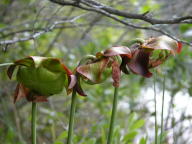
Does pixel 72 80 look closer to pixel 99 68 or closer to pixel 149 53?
pixel 99 68

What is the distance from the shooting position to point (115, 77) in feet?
2.23

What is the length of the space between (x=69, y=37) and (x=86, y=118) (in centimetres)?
87

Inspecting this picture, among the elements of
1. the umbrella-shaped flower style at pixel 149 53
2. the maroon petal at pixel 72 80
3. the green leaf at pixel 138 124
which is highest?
the umbrella-shaped flower style at pixel 149 53

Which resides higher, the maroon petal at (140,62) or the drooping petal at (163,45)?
the drooping petal at (163,45)

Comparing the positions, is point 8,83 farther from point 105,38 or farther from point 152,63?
point 152,63

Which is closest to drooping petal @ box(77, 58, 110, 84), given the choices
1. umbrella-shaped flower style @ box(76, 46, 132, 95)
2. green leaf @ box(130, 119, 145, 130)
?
umbrella-shaped flower style @ box(76, 46, 132, 95)

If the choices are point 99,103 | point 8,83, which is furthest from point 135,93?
point 8,83

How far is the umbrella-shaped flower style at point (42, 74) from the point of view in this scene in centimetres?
63

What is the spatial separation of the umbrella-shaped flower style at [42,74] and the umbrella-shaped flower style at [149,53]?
0.14 metres

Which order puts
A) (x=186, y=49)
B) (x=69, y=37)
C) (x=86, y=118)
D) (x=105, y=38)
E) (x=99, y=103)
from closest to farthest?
(x=186, y=49) → (x=99, y=103) → (x=86, y=118) → (x=105, y=38) → (x=69, y=37)

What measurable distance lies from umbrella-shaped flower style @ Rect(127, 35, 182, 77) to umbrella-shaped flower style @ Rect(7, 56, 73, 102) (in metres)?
0.14

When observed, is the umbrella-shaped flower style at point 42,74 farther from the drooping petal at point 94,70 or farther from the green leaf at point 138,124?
the green leaf at point 138,124

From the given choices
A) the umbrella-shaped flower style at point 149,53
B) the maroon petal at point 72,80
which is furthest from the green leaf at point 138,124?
the maroon petal at point 72,80

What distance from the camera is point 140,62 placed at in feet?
2.28
